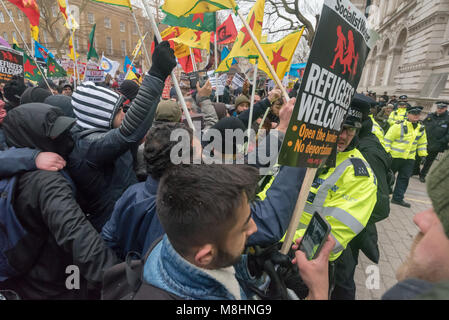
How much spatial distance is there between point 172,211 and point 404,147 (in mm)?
6437

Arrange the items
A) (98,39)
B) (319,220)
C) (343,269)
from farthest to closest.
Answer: (98,39) < (343,269) < (319,220)

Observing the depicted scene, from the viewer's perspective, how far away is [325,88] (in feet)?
4.20

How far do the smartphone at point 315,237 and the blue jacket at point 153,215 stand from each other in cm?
13

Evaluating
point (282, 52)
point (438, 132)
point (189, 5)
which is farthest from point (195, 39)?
point (438, 132)

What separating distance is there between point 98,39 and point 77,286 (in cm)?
5095

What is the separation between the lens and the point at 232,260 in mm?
964

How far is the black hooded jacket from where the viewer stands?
132 cm

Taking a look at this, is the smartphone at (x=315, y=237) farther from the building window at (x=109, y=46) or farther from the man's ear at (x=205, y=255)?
the building window at (x=109, y=46)

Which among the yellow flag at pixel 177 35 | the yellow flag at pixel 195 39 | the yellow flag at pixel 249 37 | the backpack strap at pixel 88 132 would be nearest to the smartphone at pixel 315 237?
the backpack strap at pixel 88 132

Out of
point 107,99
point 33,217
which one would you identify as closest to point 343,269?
point 33,217

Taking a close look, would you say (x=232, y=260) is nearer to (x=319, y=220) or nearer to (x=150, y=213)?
(x=319, y=220)

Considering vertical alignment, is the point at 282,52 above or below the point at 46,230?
above

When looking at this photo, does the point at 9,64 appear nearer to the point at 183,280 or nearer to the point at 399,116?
the point at 183,280

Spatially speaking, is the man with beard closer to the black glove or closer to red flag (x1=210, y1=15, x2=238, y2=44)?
the black glove
